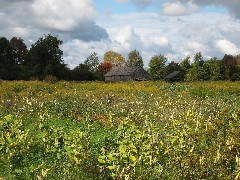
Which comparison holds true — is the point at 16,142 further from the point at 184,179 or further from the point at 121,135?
the point at 184,179

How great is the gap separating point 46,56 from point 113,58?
5353 centimetres

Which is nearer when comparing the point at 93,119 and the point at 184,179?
the point at 184,179

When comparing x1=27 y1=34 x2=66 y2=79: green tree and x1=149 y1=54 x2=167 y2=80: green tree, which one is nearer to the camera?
x1=27 y1=34 x2=66 y2=79: green tree

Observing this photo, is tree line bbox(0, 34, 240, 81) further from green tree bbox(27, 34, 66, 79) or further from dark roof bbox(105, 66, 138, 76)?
dark roof bbox(105, 66, 138, 76)

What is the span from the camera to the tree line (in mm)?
58062

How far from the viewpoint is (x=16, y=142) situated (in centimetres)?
618

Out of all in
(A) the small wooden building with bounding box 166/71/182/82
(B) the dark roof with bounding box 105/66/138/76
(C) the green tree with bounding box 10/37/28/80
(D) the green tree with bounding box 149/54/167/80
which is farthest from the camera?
(B) the dark roof with bounding box 105/66/138/76

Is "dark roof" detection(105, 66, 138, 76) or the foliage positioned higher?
the foliage

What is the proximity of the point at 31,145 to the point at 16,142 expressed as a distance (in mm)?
522

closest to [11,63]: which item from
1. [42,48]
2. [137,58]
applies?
[42,48]

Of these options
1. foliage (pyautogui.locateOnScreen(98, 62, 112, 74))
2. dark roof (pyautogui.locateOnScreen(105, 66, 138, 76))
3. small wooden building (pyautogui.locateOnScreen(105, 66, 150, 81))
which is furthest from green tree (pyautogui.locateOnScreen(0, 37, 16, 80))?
foliage (pyautogui.locateOnScreen(98, 62, 112, 74))

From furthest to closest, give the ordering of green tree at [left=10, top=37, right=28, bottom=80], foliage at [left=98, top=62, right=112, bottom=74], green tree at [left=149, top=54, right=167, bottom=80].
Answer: foliage at [left=98, top=62, right=112, bottom=74] → green tree at [left=149, top=54, right=167, bottom=80] → green tree at [left=10, top=37, right=28, bottom=80]

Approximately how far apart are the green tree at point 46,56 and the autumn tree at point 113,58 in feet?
164

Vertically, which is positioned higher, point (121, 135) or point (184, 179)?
point (121, 135)
